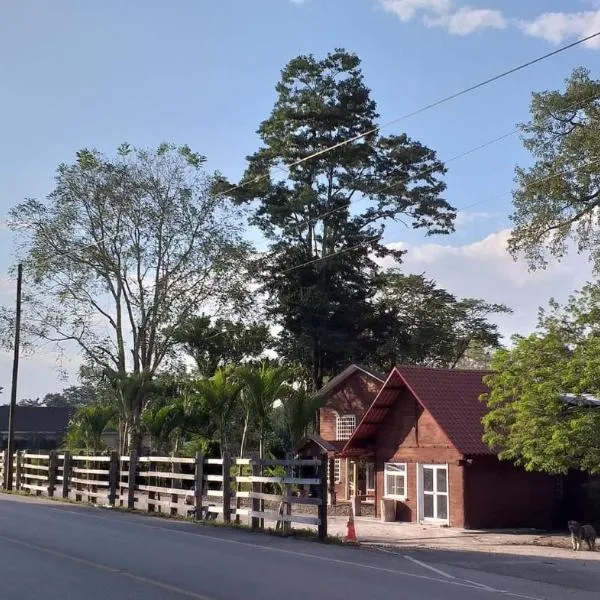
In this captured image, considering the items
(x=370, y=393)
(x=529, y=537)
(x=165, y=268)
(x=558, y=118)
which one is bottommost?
(x=529, y=537)

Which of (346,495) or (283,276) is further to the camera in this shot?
Result: (283,276)

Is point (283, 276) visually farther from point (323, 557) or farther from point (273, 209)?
point (323, 557)

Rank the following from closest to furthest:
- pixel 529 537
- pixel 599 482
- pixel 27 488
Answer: pixel 529 537 < pixel 599 482 < pixel 27 488

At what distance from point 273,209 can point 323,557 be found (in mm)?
34085

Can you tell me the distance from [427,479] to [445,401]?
264 cm

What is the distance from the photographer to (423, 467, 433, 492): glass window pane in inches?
1104

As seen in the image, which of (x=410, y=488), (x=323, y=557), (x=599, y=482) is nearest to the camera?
(x=323, y=557)

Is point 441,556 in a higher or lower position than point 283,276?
lower

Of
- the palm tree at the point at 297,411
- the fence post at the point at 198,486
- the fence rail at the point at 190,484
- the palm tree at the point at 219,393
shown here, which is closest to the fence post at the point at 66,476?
the fence rail at the point at 190,484

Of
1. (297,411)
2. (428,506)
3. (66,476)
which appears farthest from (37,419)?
(428,506)

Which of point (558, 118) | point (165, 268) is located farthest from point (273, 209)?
point (558, 118)

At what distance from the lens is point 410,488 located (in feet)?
94.2

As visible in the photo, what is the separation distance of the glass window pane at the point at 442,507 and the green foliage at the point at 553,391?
431cm

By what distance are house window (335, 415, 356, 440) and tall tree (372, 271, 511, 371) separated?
21.6ft
